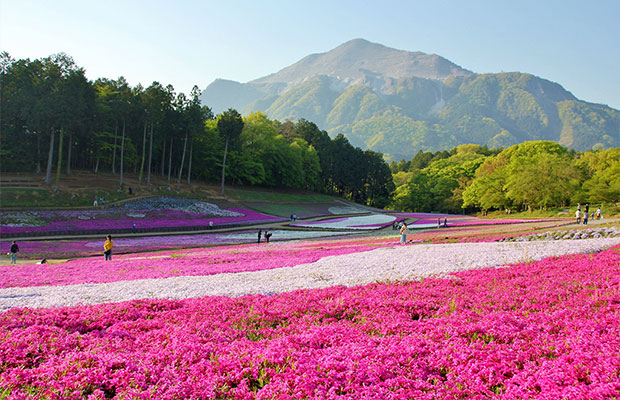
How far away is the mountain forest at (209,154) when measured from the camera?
171 feet

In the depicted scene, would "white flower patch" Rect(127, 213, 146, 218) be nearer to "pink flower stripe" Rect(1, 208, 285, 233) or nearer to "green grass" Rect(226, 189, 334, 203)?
"pink flower stripe" Rect(1, 208, 285, 233)

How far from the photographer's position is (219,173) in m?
85.0

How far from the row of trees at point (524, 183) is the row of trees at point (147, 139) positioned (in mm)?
12386

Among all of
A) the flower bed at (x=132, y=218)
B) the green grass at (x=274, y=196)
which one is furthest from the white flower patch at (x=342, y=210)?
the flower bed at (x=132, y=218)

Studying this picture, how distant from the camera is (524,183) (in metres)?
66.1

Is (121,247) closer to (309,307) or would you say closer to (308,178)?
(309,307)

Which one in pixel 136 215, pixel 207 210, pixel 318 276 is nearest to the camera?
pixel 318 276

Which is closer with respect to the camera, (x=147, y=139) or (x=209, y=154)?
(x=147, y=139)

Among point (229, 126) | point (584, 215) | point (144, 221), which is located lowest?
point (144, 221)

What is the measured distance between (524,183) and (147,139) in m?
66.2

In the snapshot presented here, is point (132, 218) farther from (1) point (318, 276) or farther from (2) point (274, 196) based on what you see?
(2) point (274, 196)

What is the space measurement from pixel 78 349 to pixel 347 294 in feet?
23.2

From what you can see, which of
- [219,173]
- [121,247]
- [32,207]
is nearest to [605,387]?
[121,247]

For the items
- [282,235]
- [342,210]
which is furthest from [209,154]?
[282,235]
